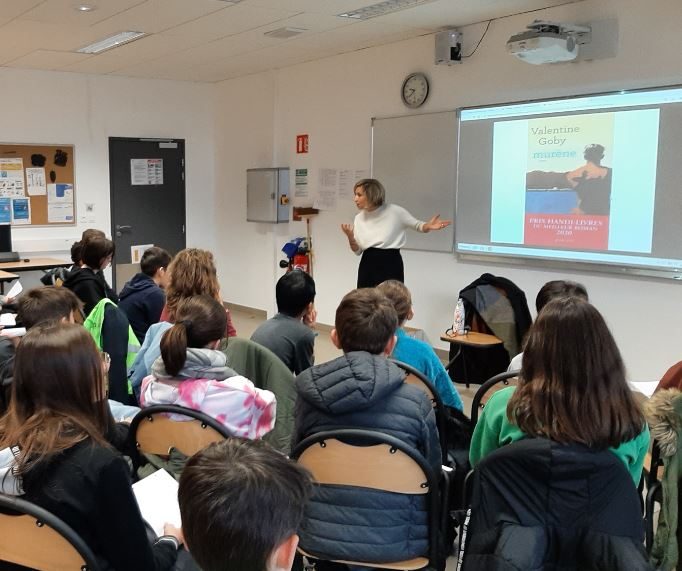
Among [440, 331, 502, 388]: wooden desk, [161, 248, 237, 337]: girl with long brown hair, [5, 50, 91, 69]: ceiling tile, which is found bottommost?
[440, 331, 502, 388]: wooden desk

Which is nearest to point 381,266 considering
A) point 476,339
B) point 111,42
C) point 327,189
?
point 476,339

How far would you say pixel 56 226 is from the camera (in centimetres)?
749

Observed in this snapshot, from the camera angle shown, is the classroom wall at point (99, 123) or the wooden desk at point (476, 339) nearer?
the wooden desk at point (476, 339)

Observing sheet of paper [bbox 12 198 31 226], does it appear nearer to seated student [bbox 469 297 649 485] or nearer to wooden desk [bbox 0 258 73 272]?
wooden desk [bbox 0 258 73 272]

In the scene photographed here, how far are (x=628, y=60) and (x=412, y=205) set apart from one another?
211cm

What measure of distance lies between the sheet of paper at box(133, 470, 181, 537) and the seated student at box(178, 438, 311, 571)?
671 mm

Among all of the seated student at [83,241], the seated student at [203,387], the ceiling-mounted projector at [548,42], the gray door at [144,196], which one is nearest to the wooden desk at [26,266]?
the gray door at [144,196]

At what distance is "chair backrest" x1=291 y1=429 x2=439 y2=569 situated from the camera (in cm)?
171

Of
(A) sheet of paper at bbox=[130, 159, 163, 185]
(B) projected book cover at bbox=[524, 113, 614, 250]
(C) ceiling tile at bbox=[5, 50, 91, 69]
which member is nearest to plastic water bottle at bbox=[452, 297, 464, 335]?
(B) projected book cover at bbox=[524, 113, 614, 250]

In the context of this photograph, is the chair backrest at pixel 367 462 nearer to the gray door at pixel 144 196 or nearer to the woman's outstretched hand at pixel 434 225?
the woman's outstretched hand at pixel 434 225

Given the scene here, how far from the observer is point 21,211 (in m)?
7.27

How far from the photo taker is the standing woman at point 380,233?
17.7 feet

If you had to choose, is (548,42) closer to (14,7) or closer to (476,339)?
(476,339)

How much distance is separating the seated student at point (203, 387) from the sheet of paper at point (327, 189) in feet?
15.7
